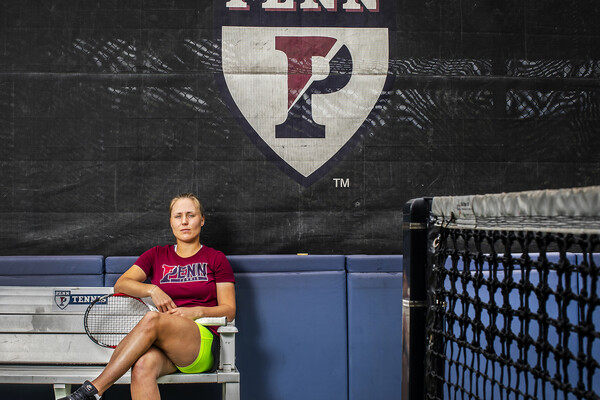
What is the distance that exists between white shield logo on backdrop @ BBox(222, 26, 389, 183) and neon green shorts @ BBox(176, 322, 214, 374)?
3.18 ft

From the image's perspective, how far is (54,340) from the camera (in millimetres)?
2908

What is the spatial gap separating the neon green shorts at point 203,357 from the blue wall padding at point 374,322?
0.78 meters

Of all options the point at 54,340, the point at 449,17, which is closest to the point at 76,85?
the point at 54,340

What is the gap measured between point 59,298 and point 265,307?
96 centimetres

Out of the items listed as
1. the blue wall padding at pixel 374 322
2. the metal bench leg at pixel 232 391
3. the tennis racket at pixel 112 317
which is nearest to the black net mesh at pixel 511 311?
the metal bench leg at pixel 232 391

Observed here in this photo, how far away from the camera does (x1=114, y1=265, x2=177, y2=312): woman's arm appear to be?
2.72 m

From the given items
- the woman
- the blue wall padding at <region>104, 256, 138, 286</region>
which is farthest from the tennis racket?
the blue wall padding at <region>104, 256, 138, 286</region>

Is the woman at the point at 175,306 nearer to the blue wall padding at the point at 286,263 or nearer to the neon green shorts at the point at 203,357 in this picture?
the neon green shorts at the point at 203,357

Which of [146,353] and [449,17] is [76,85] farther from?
[449,17]

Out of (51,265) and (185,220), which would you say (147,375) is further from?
(51,265)

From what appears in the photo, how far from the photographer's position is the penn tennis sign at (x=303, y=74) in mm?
3207

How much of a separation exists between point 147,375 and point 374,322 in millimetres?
1188

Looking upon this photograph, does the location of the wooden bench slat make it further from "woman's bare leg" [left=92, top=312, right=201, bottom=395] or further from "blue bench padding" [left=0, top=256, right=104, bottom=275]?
"blue bench padding" [left=0, top=256, right=104, bottom=275]

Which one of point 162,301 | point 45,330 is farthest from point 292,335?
point 45,330
